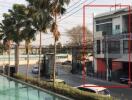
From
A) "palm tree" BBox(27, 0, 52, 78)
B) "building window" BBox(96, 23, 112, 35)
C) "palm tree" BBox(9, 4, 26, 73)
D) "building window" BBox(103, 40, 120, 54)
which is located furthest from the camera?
"building window" BBox(96, 23, 112, 35)

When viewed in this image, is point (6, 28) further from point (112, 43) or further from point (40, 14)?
point (40, 14)

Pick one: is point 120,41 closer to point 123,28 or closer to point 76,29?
point 123,28

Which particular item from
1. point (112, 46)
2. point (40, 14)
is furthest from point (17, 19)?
point (112, 46)

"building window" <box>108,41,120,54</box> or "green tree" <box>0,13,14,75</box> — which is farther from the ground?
"green tree" <box>0,13,14,75</box>

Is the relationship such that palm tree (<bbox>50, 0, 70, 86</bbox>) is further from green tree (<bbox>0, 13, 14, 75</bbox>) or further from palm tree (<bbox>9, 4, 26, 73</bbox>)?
green tree (<bbox>0, 13, 14, 75</bbox>)

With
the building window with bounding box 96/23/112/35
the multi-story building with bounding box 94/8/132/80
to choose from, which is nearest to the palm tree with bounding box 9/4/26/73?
the multi-story building with bounding box 94/8/132/80

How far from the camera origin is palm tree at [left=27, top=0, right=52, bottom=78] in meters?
31.9

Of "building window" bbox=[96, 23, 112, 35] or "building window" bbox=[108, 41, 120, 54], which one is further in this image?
"building window" bbox=[96, 23, 112, 35]

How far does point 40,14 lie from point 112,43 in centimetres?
2354

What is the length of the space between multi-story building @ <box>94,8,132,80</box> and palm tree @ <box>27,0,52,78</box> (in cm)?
1657

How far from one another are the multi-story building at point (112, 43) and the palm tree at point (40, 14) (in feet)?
54.4

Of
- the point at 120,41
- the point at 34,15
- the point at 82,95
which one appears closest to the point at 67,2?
the point at 34,15

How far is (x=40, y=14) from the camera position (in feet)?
108

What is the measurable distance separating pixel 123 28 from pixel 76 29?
5005cm
